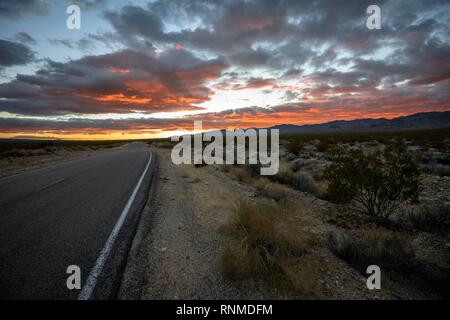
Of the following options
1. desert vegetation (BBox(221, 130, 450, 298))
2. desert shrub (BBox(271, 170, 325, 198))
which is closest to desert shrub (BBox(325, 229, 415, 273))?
desert vegetation (BBox(221, 130, 450, 298))

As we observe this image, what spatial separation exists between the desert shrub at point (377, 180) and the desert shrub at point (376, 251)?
6.50 feet

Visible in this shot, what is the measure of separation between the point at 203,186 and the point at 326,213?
514 cm

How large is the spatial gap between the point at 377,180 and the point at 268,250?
4032 mm

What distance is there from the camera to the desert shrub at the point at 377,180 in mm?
5992

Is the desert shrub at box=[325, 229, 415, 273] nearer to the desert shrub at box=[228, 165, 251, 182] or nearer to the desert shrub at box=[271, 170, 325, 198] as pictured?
the desert shrub at box=[271, 170, 325, 198]

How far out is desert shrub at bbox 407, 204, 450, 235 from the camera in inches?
207

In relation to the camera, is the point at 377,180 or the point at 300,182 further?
the point at 300,182

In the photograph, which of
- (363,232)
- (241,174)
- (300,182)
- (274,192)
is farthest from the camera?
(241,174)

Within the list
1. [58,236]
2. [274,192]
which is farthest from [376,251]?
[58,236]

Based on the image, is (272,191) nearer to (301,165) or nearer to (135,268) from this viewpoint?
(135,268)

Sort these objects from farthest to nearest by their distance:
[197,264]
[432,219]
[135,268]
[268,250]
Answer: [432,219] → [268,250] → [197,264] → [135,268]

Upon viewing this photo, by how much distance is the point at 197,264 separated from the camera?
3.85m
